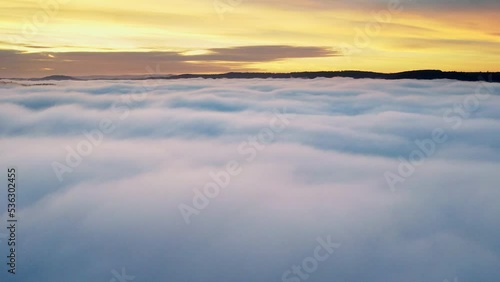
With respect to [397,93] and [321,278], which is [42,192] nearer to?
[321,278]

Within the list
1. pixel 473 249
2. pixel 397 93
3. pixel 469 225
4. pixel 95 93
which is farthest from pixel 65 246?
pixel 95 93

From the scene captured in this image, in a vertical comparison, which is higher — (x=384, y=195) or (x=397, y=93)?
(x=397, y=93)

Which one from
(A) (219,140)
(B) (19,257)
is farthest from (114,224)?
(A) (219,140)

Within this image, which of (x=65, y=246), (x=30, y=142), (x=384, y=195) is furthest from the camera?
(x=30, y=142)

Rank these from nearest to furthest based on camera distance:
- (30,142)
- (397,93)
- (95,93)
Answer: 1. (30,142)
2. (397,93)
3. (95,93)

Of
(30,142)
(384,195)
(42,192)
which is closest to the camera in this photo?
(42,192)

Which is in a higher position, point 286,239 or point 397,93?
point 397,93

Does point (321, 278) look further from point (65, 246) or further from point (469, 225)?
point (65, 246)

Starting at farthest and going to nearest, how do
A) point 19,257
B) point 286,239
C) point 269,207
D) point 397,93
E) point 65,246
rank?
point 397,93 < point 269,207 < point 286,239 < point 65,246 < point 19,257

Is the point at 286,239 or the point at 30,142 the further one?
the point at 30,142
